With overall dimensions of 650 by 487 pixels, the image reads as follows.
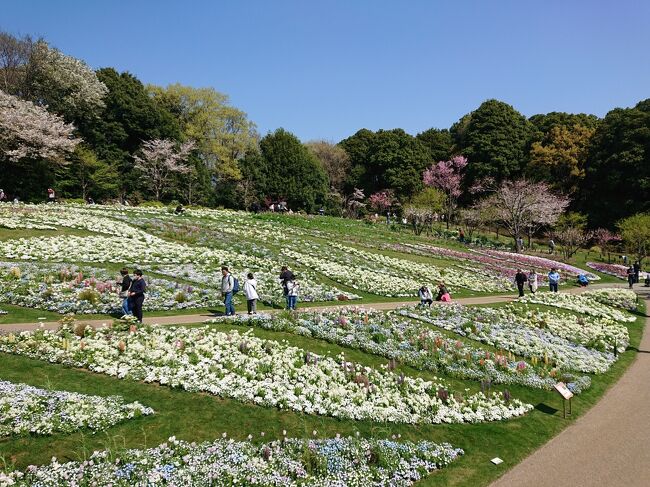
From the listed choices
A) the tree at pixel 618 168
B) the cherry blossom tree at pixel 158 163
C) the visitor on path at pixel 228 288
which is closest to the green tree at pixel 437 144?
the tree at pixel 618 168

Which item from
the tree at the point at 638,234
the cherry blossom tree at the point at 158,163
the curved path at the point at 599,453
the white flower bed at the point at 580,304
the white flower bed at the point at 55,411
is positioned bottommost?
the curved path at the point at 599,453

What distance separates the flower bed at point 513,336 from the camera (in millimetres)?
18141

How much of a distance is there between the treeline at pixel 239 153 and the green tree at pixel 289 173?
0.63 feet

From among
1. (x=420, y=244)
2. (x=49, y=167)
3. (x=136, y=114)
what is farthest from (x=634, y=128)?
(x=49, y=167)

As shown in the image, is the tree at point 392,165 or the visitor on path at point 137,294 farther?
the tree at point 392,165

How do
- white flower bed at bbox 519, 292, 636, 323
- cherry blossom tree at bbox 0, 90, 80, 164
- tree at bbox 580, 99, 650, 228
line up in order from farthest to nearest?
tree at bbox 580, 99, 650, 228, cherry blossom tree at bbox 0, 90, 80, 164, white flower bed at bbox 519, 292, 636, 323

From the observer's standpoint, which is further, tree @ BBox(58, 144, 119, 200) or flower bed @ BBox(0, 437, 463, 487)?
tree @ BBox(58, 144, 119, 200)

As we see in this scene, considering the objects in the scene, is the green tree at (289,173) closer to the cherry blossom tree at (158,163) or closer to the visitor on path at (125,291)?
the cherry blossom tree at (158,163)

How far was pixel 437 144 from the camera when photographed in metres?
102

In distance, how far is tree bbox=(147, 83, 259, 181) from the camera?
76.4m

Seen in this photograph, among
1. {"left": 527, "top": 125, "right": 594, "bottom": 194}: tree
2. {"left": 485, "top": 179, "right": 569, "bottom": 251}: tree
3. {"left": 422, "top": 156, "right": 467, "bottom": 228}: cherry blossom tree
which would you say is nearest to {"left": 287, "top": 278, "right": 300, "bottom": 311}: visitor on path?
{"left": 485, "top": 179, "right": 569, "bottom": 251}: tree

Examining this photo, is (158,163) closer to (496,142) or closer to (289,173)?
(289,173)

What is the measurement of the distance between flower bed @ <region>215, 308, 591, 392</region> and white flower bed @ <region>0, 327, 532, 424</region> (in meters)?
1.49

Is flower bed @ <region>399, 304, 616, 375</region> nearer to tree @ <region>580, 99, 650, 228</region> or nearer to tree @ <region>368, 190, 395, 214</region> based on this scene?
tree @ <region>580, 99, 650, 228</region>
